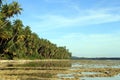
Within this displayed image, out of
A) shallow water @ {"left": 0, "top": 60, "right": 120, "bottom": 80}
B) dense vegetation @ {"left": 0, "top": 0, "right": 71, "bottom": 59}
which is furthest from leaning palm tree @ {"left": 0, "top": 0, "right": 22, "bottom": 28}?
shallow water @ {"left": 0, "top": 60, "right": 120, "bottom": 80}

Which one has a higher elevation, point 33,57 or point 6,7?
point 6,7

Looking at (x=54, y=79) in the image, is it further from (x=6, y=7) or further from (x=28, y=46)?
(x=28, y=46)

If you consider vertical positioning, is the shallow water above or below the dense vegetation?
below

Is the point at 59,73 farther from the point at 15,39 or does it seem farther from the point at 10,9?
the point at 15,39

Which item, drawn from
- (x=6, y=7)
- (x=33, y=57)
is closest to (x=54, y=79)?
(x=6, y=7)

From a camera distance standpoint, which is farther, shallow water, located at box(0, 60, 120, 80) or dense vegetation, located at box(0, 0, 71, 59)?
dense vegetation, located at box(0, 0, 71, 59)

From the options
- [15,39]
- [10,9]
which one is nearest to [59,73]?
[10,9]

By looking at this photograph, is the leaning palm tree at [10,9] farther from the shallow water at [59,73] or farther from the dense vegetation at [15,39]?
the shallow water at [59,73]

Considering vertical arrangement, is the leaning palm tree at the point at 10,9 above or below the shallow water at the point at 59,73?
above

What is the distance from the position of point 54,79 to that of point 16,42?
6511 cm

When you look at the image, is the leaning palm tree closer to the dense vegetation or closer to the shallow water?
the dense vegetation

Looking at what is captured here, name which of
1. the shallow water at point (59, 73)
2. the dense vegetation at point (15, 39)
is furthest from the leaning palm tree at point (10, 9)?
the shallow water at point (59, 73)

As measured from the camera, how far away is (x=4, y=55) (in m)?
104

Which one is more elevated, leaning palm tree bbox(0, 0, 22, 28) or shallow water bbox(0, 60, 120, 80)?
leaning palm tree bbox(0, 0, 22, 28)
